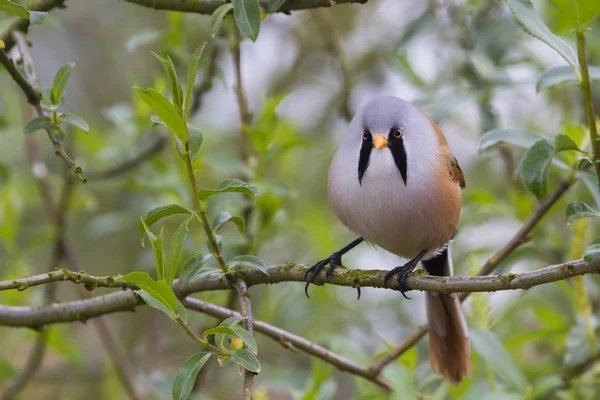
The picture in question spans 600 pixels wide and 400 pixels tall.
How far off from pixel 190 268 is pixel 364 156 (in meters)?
0.79

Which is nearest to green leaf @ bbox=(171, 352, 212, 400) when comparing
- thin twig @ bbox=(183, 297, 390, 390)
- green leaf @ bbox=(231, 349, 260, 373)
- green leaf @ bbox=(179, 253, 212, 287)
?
green leaf @ bbox=(231, 349, 260, 373)

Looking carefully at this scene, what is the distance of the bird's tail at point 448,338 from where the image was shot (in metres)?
2.68

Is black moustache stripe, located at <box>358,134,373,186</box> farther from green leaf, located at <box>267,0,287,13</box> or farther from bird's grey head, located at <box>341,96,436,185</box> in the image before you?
green leaf, located at <box>267,0,287,13</box>

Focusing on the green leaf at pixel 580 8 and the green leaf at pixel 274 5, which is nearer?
the green leaf at pixel 580 8

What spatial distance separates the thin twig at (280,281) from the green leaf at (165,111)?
374 mm

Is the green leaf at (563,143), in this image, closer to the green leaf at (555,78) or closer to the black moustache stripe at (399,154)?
the green leaf at (555,78)

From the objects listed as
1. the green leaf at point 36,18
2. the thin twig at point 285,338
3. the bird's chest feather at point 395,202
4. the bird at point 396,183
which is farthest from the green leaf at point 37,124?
the bird's chest feather at point 395,202

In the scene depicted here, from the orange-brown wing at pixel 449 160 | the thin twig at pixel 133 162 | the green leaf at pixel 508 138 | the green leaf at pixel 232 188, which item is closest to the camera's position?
the green leaf at pixel 232 188

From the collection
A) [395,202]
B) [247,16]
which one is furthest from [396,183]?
[247,16]

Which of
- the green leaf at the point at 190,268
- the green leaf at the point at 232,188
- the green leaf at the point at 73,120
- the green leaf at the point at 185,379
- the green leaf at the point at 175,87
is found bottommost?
the green leaf at the point at 185,379

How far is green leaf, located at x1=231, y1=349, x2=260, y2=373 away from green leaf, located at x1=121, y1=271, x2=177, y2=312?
0.17m

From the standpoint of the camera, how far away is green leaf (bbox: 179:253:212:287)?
1797 mm

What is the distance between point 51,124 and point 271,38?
363 cm

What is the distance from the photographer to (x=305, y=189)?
16.8 feet
